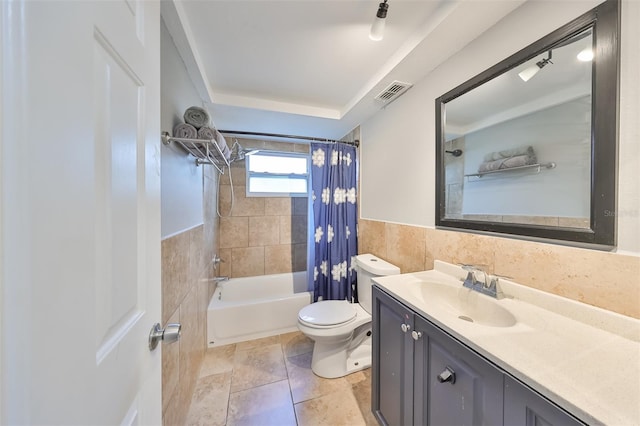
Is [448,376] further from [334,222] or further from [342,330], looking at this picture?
[334,222]

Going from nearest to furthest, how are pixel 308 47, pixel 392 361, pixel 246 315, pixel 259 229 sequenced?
pixel 392 361 < pixel 308 47 < pixel 246 315 < pixel 259 229

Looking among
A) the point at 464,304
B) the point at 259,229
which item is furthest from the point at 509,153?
the point at 259,229

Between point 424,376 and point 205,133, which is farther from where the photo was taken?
point 205,133

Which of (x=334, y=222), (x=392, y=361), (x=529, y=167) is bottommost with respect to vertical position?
(x=392, y=361)

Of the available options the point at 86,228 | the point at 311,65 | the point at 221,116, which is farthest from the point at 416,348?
the point at 221,116

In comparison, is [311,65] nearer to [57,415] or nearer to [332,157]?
[332,157]

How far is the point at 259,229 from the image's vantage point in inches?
110

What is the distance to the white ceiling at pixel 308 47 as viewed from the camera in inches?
42.3

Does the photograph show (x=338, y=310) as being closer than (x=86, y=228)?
No

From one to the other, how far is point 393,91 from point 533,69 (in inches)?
33.1

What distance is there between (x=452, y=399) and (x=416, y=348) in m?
0.19

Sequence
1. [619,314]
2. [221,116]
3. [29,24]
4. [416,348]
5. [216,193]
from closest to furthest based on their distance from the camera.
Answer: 1. [29,24]
2. [619,314]
3. [416,348]
4. [221,116]
5. [216,193]

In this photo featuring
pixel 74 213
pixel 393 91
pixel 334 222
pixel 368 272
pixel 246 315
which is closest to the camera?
pixel 74 213

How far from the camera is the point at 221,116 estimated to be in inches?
80.7
